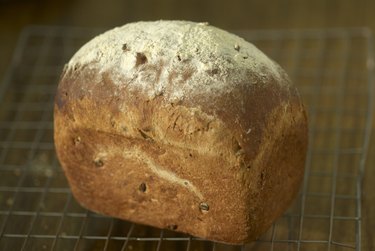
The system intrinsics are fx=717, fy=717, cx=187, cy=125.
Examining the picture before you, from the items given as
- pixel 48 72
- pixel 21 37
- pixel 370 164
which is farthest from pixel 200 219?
pixel 21 37

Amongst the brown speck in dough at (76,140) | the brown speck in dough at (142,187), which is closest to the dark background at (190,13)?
the brown speck in dough at (76,140)

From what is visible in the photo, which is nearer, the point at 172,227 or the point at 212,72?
the point at 212,72

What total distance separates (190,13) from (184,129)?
114 cm

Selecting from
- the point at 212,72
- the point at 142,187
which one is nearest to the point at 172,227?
the point at 142,187

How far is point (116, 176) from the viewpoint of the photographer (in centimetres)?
144

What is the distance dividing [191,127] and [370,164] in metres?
0.60

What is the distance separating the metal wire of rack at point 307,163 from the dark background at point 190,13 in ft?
0.27

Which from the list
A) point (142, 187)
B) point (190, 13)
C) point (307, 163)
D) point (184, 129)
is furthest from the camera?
point (190, 13)

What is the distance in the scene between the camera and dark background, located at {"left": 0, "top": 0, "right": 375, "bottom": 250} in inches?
89.7

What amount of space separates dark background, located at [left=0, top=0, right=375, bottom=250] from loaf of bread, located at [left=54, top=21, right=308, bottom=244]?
0.88m

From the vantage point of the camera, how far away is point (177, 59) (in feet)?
4.34

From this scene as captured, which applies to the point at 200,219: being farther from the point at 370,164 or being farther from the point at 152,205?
the point at 370,164

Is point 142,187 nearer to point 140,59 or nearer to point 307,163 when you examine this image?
point 140,59

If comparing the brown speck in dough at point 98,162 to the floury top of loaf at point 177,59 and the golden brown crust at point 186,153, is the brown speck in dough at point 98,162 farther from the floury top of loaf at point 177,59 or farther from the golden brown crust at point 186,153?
the floury top of loaf at point 177,59
